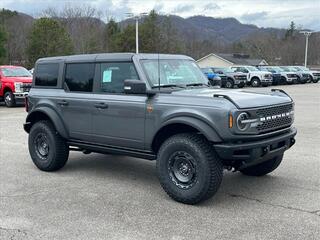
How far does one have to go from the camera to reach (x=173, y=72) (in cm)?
668

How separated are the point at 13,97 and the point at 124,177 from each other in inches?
536

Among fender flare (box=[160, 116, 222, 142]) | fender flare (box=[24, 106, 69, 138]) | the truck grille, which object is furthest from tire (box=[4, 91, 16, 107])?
the truck grille

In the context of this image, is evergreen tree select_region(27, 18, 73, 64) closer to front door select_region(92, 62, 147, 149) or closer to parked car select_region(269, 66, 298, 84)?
parked car select_region(269, 66, 298, 84)

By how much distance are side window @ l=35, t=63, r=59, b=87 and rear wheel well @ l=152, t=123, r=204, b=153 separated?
2324 millimetres

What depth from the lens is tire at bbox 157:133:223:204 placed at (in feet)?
17.9

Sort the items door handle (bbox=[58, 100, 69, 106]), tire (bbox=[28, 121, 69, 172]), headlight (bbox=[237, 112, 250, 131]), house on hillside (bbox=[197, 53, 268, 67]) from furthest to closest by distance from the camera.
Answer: house on hillside (bbox=[197, 53, 268, 67])
tire (bbox=[28, 121, 69, 172])
door handle (bbox=[58, 100, 69, 106])
headlight (bbox=[237, 112, 250, 131])

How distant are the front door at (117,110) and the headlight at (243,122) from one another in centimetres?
138

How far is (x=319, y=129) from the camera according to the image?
38.6 feet

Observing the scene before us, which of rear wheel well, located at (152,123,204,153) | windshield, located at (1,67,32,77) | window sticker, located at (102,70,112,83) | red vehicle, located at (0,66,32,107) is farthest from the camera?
windshield, located at (1,67,32,77)

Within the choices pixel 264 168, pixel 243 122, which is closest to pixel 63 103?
pixel 243 122

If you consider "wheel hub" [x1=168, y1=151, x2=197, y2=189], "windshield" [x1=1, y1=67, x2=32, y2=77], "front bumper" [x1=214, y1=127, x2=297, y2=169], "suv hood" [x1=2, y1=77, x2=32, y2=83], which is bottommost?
"wheel hub" [x1=168, y1=151, x2=197, y2=189]

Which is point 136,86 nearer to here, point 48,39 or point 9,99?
point 9,99

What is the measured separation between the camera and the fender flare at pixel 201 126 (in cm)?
537

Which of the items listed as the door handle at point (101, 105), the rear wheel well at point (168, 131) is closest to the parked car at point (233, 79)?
the door handle at point (101, 105)
